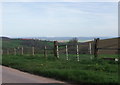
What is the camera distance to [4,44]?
184ft

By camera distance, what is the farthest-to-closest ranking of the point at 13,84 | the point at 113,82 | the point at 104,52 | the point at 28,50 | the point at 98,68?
1. the point at 28,50
2. the point at 104,52
3. the point at 98,68
4. the point at 13,84
5. the point at 113,82

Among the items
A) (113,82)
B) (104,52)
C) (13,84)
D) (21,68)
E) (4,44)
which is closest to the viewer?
(113,82)

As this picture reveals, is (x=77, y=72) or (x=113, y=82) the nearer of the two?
(x=113, y=82)

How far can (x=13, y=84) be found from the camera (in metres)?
13.1

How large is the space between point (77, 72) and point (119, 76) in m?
1.83

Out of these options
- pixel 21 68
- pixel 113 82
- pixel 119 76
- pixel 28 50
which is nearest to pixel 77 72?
pixel 119 76

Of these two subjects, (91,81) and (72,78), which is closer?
(91,81)

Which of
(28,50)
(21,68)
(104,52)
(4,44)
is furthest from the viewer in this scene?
(4,44)

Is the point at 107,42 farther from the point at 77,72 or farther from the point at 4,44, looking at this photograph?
the point at 77,72

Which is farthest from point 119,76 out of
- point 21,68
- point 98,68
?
point 21,68

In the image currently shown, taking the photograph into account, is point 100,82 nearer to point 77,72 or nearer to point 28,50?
point 77,72

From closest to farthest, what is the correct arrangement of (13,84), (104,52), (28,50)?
(13,84), (104,52), (28,50)

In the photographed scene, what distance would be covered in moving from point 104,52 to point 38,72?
70.6 feet

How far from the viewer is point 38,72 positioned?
1670cm
